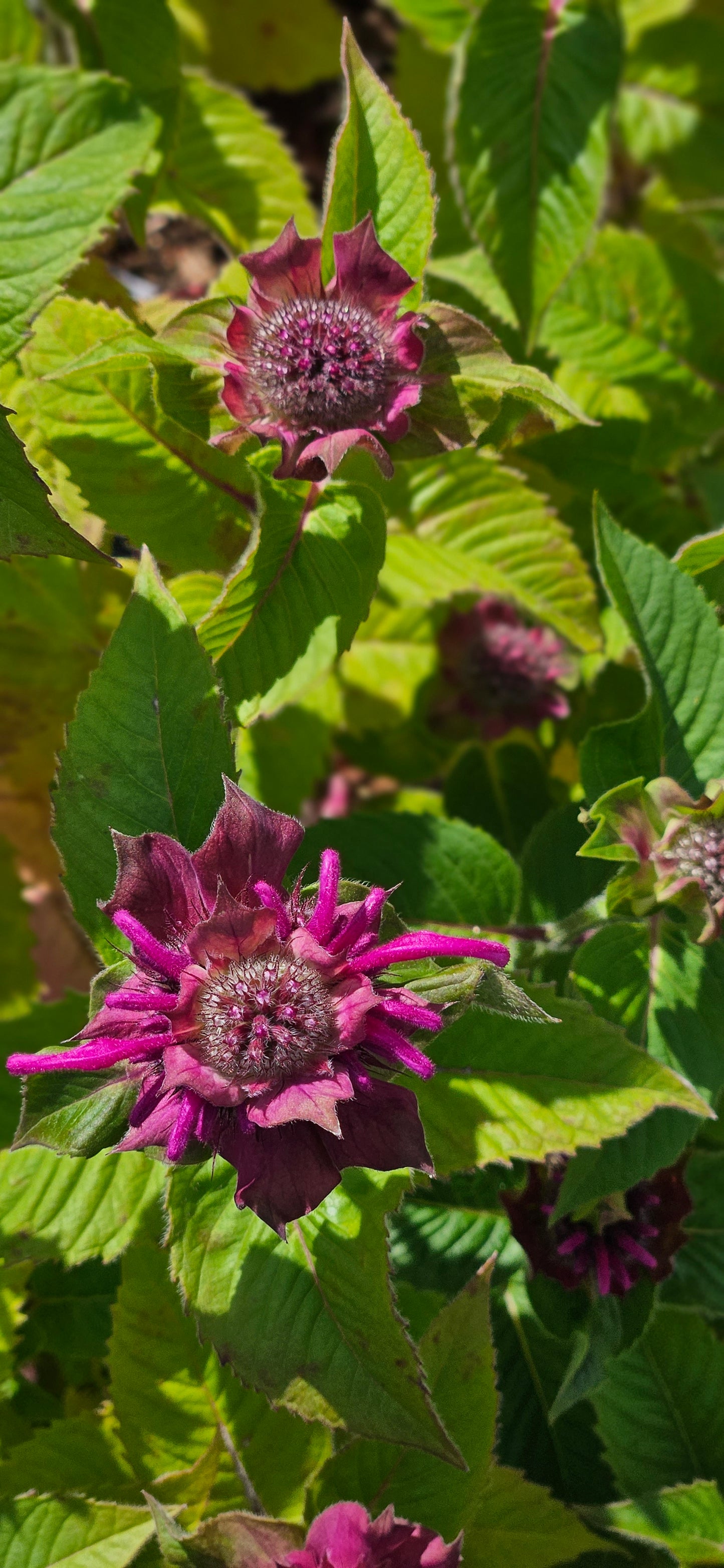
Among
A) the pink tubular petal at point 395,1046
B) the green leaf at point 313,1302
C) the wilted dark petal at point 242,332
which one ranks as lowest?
the green leaf at point 313,1302

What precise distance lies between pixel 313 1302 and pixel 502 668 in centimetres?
89

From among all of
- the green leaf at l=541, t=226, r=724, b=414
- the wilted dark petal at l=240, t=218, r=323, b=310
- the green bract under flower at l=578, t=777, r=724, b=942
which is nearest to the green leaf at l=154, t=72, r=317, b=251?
the green leaf at l=541, t=226, r=724, b=414

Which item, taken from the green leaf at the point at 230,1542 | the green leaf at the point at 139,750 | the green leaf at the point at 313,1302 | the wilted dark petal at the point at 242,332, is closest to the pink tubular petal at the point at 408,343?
the wilted dark petal at the point at 242,332

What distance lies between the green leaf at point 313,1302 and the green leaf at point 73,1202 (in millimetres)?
141

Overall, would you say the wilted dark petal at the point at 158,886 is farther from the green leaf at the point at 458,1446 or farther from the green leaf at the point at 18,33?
the green leaf at the point at 18,33

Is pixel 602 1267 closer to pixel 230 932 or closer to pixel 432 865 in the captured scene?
pixel 432 865

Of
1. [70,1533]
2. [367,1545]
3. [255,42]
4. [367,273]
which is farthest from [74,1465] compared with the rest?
[255,42]

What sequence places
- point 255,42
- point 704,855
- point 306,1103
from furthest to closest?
point 255,42
point 704,855
point 306,1103

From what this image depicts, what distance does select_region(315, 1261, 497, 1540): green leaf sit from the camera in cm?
92

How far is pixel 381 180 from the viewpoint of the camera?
95cm

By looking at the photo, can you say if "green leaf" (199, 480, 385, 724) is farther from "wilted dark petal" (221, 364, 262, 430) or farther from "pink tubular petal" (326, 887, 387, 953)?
"pink tubular petal" (326, 887, 387, 953)

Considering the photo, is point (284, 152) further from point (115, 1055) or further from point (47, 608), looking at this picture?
point (115, 1055)

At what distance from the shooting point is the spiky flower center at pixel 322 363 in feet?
2.86

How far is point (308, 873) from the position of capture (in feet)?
3.56
